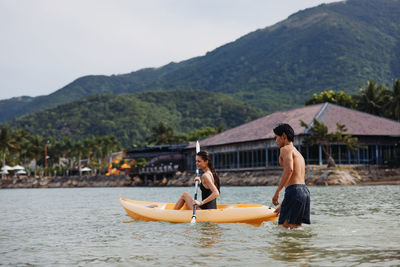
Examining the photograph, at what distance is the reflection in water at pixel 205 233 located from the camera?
31.3ft

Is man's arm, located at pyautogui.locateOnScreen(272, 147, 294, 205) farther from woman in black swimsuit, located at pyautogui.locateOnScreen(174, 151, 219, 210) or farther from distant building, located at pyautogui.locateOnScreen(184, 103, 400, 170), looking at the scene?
distant building, located at pyautogui.locateOnScreen(184, 103, 400, 170)

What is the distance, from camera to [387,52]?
196 m

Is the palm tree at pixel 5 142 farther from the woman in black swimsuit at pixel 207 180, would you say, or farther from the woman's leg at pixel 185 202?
the woman in black swimsuit at pixel 207 180

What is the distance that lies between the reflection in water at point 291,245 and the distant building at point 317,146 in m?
35.3

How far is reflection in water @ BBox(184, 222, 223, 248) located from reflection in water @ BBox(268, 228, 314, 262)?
127cm

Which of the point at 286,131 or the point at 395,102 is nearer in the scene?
the point at 286,131

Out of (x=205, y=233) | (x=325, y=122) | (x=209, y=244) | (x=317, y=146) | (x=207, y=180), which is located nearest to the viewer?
(x=209, y=244)

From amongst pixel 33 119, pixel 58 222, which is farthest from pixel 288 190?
pixel 33 119

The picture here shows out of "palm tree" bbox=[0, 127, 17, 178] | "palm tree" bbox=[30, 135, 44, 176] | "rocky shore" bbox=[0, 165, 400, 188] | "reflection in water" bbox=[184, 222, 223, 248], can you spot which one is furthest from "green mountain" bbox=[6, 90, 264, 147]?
"reflection in water" bbox=[184, 222, 223, 248]

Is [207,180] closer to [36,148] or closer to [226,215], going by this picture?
[226,215]

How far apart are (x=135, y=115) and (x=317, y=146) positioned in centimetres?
11160

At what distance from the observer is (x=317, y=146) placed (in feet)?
154

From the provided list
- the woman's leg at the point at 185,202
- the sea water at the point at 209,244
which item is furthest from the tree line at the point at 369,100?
the woman's leg at the point at 185,202

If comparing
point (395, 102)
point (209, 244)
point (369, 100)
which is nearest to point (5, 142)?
point (369, 100)
